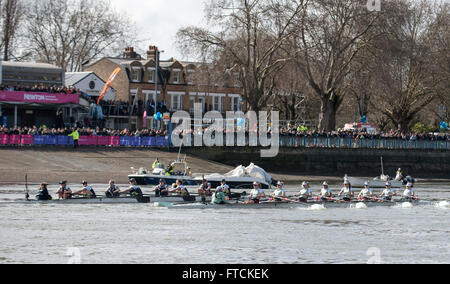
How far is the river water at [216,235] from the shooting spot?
88.5 feet

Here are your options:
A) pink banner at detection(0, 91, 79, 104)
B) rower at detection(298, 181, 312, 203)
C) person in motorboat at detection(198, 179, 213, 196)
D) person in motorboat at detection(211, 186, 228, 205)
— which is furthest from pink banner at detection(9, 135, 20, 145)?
rower at detection(298, 181, 312, 203)

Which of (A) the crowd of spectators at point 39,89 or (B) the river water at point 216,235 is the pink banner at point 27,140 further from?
(B) the river water at point 216,235

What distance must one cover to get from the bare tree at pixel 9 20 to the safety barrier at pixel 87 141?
26073mm

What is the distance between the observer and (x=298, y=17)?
6612 cm

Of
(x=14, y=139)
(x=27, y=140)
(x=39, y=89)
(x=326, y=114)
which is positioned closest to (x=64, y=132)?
(x=27, y=140)

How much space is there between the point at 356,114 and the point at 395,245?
66849mm

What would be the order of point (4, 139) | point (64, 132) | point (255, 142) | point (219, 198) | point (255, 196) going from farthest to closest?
point (255, 142)
point (64, 132)
point (4, 139)
point (255, 196)
point (219, 198)

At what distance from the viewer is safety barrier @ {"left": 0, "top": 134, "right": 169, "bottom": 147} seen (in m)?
57.3

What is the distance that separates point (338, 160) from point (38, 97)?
25.5 m

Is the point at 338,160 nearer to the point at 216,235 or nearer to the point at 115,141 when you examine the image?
the point at 115,141

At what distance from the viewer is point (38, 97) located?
63250 mm

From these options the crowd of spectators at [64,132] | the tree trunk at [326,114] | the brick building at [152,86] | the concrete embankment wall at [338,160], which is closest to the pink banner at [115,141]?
the crowd of spectators at [64,132]
